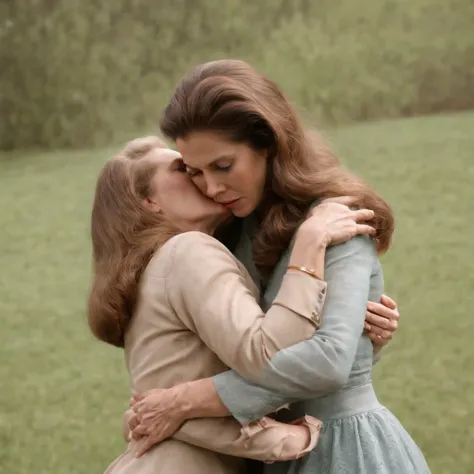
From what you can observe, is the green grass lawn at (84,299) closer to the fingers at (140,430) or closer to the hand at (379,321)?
the hand at (379,321)

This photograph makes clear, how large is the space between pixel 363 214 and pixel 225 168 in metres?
0.39

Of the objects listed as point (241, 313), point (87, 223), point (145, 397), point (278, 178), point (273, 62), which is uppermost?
point (278, 178)

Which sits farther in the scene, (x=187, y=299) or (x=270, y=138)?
(x=270, y=138)

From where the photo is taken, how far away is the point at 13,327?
6312 millimetres

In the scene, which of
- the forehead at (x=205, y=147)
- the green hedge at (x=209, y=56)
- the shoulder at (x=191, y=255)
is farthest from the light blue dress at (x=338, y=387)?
the green hedge at (x=209, y=56)

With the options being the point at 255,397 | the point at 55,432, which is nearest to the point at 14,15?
the point at 55,432

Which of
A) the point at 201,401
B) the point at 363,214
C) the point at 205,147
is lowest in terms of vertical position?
the point at 201,401

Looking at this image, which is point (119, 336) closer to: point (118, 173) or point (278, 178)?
point (118, 173)

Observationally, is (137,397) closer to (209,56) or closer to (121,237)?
(121,237)

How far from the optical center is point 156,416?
91.9 inches

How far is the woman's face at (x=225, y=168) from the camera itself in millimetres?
2457

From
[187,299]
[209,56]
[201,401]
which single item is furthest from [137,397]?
[209,56]

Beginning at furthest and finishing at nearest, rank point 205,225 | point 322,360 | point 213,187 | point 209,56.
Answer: point 209,56, point 205,225, point 213,187, point 322,360

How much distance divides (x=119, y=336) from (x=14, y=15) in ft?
24.7
